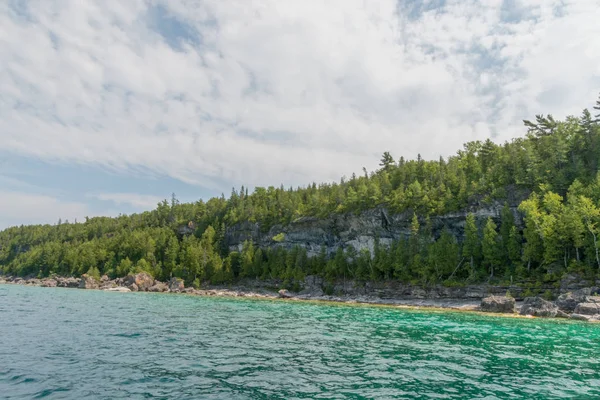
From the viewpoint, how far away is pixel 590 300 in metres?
51.4

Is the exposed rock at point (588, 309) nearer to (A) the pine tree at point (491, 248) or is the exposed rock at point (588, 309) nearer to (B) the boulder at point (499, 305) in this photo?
(B) the boulder at point (499, 305)

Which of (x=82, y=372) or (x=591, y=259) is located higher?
(x=591, y=259)

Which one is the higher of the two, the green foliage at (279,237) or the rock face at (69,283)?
the green foliage at (279,237)

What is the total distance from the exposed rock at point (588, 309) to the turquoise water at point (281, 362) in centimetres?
1970

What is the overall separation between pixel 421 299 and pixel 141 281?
84827 mm

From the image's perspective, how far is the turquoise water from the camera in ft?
47.9

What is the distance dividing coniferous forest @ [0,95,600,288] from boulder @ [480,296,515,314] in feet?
50.9

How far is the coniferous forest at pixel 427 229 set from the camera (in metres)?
73.6

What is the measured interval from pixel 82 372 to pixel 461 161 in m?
128

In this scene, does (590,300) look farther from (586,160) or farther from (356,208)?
(356,208)

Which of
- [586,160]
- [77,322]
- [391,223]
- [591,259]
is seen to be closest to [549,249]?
[591,259]

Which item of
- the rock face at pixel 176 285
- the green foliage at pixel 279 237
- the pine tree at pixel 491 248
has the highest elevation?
the green foliage at pixel 279 237

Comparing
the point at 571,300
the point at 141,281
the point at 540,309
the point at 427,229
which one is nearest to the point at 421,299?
the point at 427,229

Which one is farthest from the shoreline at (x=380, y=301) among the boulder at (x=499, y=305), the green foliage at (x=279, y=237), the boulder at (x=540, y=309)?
the green foliage at (x=279, y=237)
